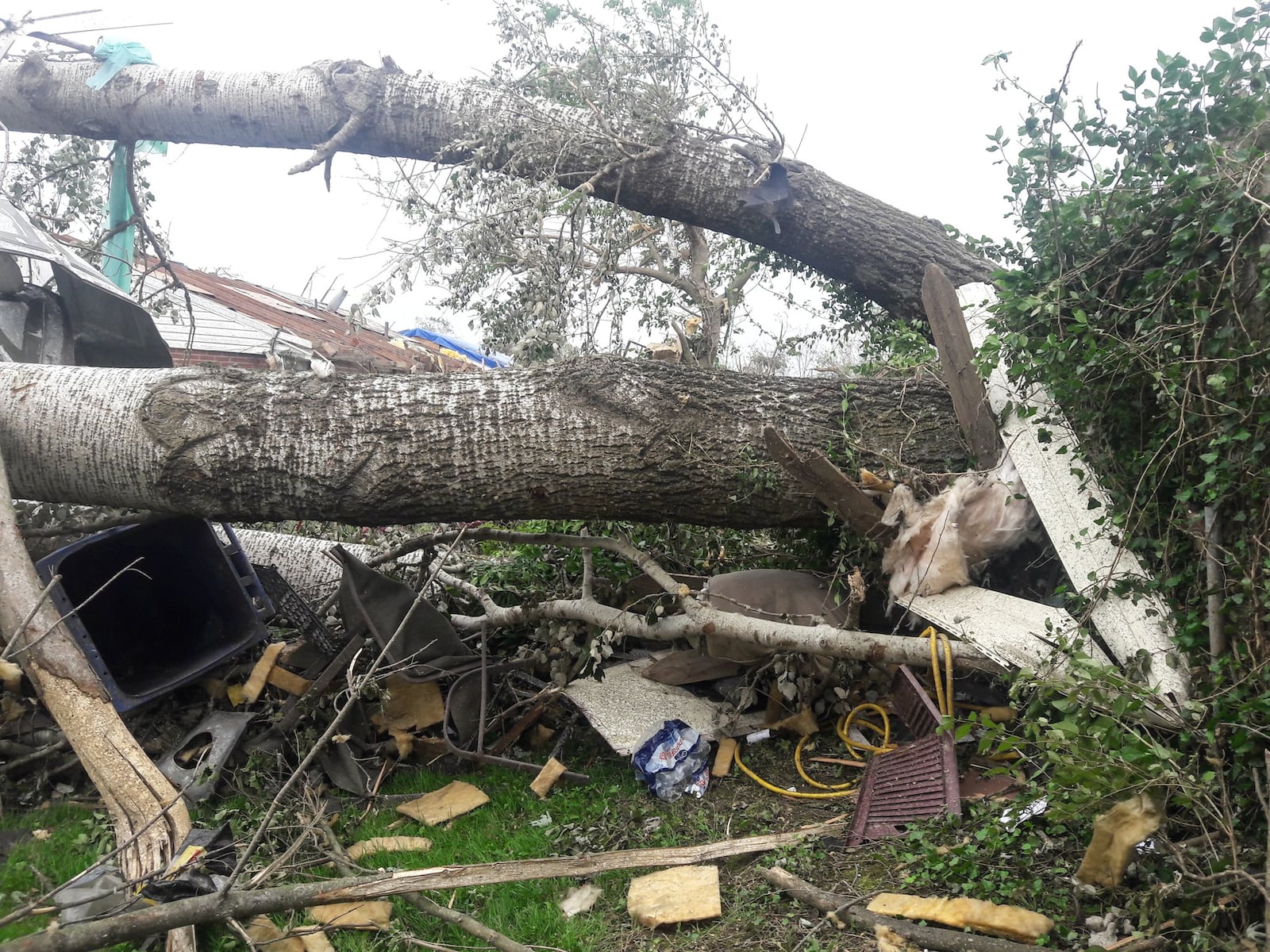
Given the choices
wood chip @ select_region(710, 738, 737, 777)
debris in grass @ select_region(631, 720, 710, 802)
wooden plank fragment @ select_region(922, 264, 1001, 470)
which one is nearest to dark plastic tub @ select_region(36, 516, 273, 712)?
debris in grass @ select_region(631, 720, 710, 802)

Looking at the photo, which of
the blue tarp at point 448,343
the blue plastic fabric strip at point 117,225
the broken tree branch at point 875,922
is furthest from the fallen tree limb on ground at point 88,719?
the blue tarp at point 448,343

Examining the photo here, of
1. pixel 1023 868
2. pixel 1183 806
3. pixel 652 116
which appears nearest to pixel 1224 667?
pixel 1183 806

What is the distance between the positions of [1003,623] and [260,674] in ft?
10.4

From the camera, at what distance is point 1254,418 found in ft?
6.34

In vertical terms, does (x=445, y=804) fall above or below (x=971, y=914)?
below

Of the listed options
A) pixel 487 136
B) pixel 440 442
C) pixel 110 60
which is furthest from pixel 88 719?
pixel 110 60

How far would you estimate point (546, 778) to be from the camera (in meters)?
3.31

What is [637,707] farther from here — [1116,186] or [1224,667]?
[1116,186]

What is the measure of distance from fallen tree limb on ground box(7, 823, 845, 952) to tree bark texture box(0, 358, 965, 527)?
1294 mm

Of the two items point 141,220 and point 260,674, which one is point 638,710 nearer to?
point 260,674

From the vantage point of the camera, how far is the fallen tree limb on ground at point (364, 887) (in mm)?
1818

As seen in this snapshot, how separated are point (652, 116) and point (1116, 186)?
3199 millimetres

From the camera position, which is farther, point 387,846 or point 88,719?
point 387,846

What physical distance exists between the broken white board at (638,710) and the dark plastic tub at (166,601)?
63.6 inches
